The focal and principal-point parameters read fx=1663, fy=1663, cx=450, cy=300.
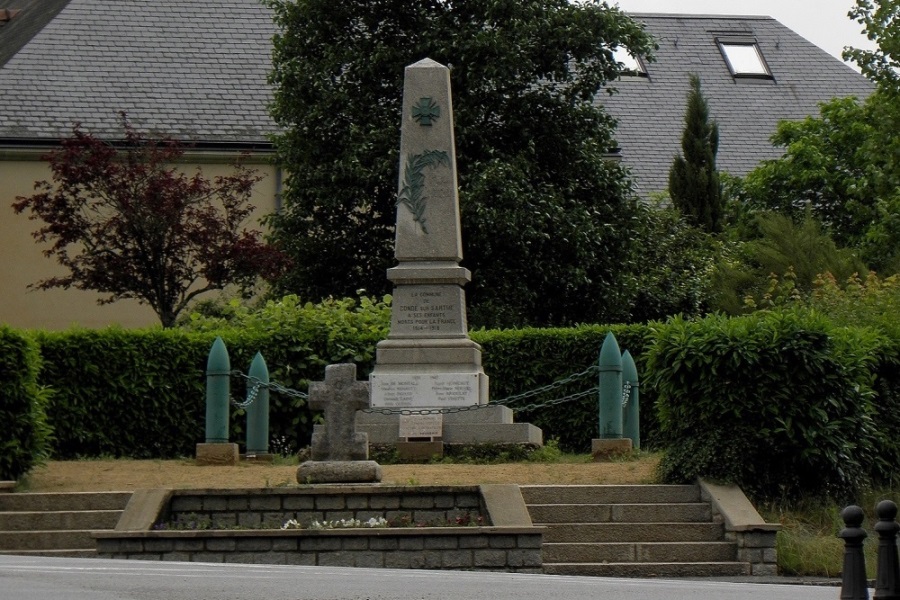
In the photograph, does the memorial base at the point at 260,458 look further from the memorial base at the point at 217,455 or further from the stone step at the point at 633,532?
the stone step at the point at 633,532

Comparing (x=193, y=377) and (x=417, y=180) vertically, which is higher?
(x=417, y=180)

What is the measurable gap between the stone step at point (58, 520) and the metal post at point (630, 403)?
7.41 m

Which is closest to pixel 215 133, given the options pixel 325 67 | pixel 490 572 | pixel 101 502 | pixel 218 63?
pixel 218 63

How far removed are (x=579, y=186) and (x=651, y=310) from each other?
381cm

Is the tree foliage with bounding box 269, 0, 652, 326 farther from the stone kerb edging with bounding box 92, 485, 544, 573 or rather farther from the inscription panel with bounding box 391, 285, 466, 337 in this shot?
the stone kerb edging with bounding box 92, 485, 544, 573

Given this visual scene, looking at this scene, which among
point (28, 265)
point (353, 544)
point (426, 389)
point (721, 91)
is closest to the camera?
point (353, 544)

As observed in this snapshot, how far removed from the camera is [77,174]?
89.1 ft

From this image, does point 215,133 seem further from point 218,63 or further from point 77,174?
point 77,174

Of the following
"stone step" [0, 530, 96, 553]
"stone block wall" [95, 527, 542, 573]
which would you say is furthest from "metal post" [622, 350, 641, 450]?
"stone step" [0, 530, 96, 553]

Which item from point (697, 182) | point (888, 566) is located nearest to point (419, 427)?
point (888, 566)

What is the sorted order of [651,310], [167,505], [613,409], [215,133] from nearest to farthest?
[167,505] < [613,409] < [651,310] < [215,133]

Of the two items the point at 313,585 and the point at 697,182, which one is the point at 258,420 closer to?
the point at 313,585

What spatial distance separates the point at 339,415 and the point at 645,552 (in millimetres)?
3111

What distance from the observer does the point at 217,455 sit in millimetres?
18344
